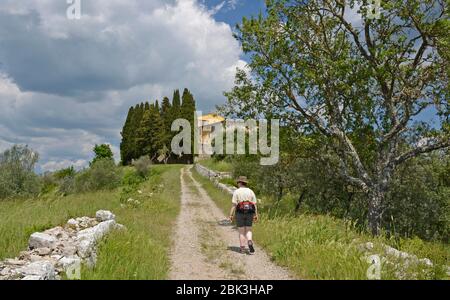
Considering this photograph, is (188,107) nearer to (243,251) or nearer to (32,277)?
(243,251)

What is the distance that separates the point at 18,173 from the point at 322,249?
25.5 m

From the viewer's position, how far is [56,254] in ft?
23.4

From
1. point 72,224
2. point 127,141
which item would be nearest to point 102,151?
point 127,141

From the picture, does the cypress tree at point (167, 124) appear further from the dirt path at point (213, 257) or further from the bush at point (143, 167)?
the dirt path at point (213, 257)

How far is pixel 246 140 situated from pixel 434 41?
9.01 meters

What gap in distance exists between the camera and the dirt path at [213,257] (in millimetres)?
8141

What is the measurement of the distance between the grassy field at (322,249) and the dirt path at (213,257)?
1.47 ft

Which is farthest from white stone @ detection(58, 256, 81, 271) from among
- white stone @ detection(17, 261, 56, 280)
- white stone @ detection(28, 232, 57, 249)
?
white stone @ detection(28, 232, 57, 249)

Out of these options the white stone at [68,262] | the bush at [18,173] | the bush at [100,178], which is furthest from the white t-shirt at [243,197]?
the bush at [100,178]

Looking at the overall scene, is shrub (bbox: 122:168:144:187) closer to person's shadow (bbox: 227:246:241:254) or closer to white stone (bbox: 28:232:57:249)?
person's shadow (bbox: 227:246:241:254)

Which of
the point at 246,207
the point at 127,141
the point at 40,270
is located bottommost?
the point at 40,270
